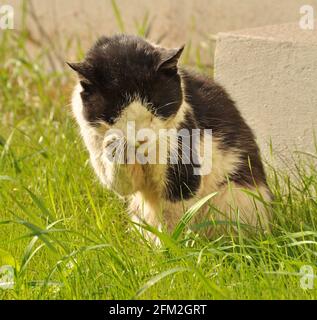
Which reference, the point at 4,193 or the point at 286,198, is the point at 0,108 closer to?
the point at 4,193

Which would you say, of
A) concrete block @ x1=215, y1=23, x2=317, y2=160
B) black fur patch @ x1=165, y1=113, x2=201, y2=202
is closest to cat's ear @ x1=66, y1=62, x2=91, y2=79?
black fur patch @ x1=165, y1=113, x2=201, y2=202

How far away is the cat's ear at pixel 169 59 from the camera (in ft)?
10.2

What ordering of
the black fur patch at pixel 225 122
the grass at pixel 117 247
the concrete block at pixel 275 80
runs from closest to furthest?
the grass at pixel 117 247 < the black fur patch at pixel 225 122 < the concrete block at pixel 275 80

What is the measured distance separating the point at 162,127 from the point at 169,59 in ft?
0.78

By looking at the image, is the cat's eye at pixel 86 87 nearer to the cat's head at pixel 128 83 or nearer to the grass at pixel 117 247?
the cat's head at pixel 128 83

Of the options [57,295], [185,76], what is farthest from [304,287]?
[185,76]

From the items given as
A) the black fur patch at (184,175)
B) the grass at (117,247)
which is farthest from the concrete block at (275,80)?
the black fur patch at (184,175)

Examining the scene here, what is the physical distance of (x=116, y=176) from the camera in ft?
11.1

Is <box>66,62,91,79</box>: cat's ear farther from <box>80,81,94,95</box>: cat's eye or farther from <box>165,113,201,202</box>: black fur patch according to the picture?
<box>165,113,201,202</box>: black fur patch

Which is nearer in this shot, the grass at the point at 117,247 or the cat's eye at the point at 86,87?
the grass at the point at 117,247

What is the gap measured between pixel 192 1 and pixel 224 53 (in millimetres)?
1387

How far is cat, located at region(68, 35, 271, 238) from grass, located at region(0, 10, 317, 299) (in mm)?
108

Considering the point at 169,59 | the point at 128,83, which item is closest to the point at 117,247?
the point at 128,83

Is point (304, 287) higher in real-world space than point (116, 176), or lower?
lower
